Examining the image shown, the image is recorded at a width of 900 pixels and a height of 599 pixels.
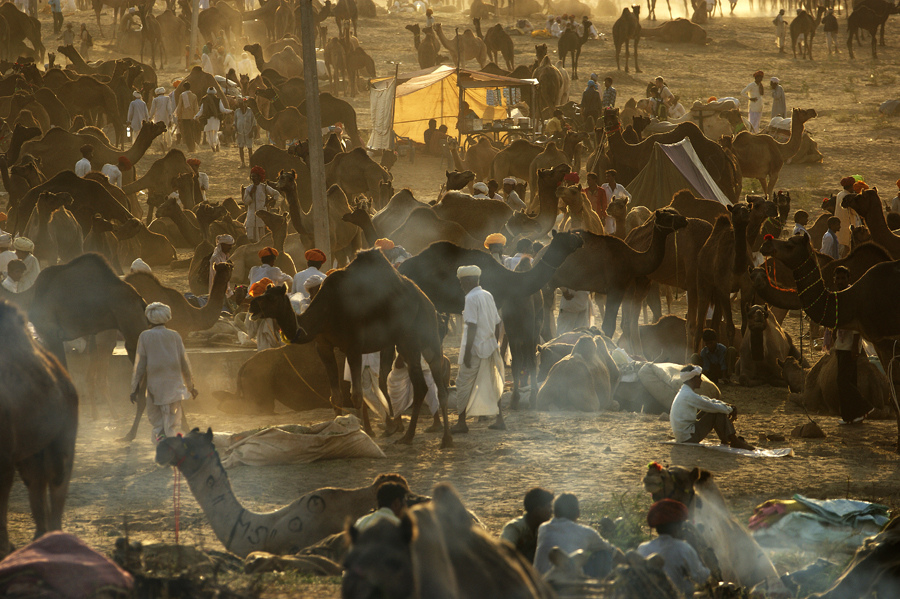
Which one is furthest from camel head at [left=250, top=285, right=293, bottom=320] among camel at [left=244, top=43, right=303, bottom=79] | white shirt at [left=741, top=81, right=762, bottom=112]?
camel at [left=244, top=43, right=303, bottom=79]

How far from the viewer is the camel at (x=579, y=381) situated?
10305 mm

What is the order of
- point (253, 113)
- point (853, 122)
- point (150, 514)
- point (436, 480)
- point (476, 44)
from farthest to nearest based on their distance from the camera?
point (476, 44) → point (853, 122) → point (253, 113) → point (436, 480) → point (150, 514)

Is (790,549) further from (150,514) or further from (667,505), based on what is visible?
(150,514)

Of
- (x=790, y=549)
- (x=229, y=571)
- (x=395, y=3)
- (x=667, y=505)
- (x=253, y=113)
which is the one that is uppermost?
(x=395, y=3)

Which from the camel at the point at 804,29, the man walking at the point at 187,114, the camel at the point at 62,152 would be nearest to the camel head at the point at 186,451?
the camel at the point at 62,152

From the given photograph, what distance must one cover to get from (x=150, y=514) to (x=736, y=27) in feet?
142

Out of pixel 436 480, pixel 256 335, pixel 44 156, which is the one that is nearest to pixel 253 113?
pixel 44 156

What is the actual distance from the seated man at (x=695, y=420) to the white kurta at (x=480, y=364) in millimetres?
1615

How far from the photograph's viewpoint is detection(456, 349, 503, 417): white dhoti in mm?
9492

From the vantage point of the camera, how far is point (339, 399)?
9469 mm

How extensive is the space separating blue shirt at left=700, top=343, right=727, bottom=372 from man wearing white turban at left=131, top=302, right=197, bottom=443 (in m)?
5.72

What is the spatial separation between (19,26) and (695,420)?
30.6 meters

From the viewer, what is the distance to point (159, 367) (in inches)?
348

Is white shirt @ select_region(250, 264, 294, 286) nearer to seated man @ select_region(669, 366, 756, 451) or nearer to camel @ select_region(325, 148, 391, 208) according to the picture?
seated man @ select_region(669, 366, 756, 451)
